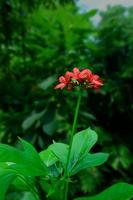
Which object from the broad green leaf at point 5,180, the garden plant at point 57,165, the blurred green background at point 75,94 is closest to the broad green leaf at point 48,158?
the garden plant at point 57,165

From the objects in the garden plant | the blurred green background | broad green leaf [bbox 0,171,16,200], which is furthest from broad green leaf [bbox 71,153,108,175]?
the blurred green background

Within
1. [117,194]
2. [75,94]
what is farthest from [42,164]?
[75,94]

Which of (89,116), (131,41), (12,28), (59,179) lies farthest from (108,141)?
(59,179)

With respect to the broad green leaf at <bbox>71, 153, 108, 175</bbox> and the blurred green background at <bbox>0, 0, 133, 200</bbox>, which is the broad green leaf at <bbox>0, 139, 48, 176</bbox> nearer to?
the broad green leaf at <bbox>71, 153, 108, 175</bbox>

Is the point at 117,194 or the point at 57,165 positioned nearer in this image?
the point at 117,194

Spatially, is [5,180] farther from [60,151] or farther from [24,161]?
[60,151]

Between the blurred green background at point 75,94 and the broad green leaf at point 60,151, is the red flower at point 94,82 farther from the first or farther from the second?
the blurred green background at point 75,94

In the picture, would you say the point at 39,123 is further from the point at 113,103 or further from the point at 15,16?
the point at 15,16
